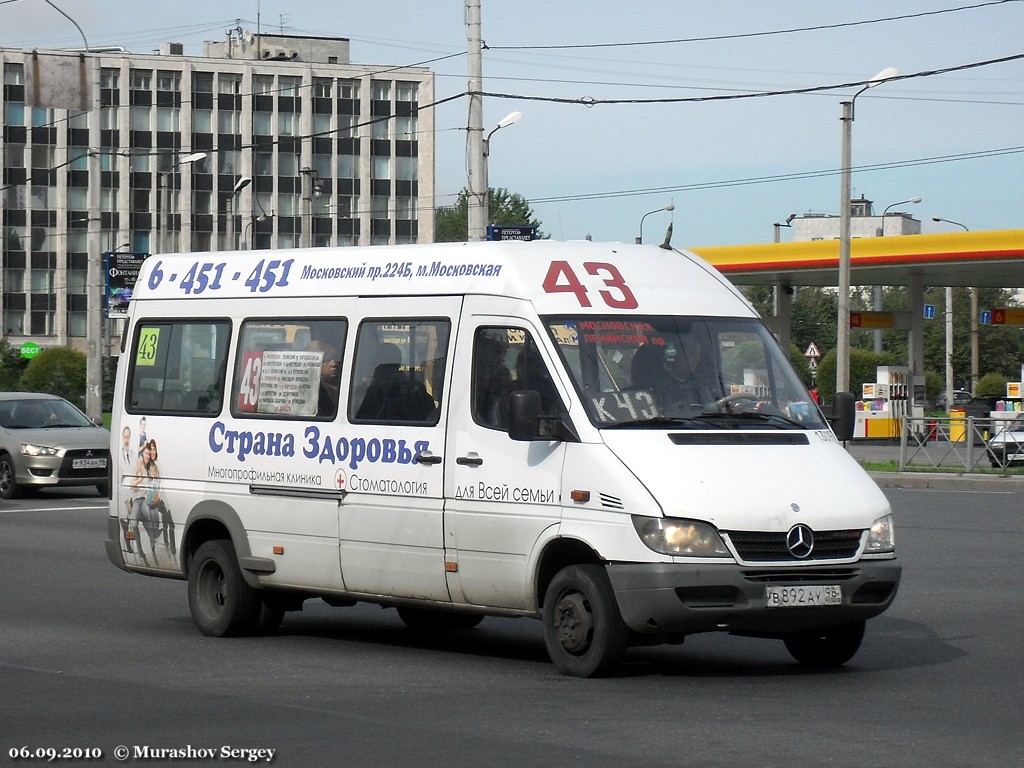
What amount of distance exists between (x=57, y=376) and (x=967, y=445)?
42610mm

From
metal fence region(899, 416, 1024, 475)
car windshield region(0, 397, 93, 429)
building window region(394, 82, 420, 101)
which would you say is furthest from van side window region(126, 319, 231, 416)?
building window region(394, 82, 420, 101)

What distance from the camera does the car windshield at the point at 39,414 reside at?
27250 mm

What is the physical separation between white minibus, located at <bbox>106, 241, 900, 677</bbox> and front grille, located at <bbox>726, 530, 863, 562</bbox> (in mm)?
11

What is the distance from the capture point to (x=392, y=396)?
10414mm

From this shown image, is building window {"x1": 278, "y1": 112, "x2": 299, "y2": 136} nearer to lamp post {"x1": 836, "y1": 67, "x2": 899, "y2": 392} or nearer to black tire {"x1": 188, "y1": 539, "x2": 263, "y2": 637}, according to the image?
lamp post {"x1": 836, "y1": 67, "x2": 899, "y2": 392}

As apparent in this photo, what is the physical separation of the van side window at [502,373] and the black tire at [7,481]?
17958 millimetres

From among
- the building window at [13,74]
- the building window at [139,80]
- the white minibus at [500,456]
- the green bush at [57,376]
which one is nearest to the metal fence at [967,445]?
the white minibus at [500,456]

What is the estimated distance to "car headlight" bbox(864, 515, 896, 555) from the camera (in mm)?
9219

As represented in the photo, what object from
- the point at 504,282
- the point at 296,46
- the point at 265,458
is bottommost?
the point at 265,458

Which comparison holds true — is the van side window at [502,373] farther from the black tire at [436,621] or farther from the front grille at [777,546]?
the black tire at [436,621]

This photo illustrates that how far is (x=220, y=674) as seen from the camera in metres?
9.54

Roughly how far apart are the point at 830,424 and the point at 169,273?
4.78m

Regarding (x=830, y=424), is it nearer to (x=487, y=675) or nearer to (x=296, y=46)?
(x=487, y=675)

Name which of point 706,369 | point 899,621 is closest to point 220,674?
point 706,369
